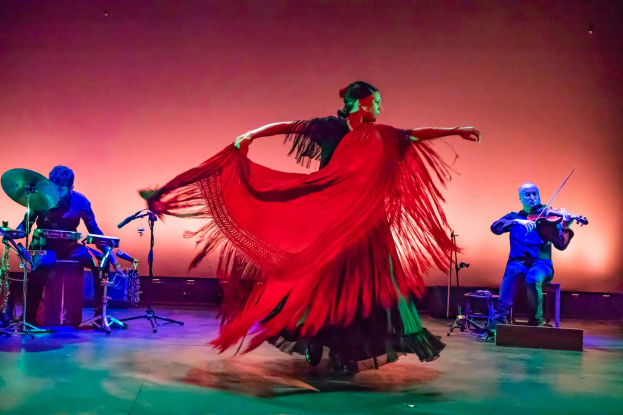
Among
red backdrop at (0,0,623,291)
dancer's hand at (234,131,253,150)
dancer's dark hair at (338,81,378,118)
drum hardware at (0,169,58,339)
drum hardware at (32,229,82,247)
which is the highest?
red backdrop at (0,0,623,291)

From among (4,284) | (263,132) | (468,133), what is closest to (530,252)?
(468,133)

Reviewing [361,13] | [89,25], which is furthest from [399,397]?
[89,25]

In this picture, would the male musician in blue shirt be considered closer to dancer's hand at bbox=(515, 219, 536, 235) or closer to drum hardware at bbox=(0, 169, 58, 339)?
drum hardware at bbox=(0, 169, 58, 339)

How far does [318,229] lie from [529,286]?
2.48 meters

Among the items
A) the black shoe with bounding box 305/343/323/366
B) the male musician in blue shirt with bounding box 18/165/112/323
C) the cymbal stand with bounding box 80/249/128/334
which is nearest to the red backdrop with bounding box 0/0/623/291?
the male musician in blue shirt with bounding box 18/165/112/323

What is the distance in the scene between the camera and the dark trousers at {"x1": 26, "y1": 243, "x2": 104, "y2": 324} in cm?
462

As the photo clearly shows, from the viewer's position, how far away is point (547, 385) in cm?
295

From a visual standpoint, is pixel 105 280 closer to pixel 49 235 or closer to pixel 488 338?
pixel 49 235

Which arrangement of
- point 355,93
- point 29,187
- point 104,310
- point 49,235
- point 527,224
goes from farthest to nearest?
point 104,310 < point 527,224 < point 49,235 < point 29,187 < point 355,93

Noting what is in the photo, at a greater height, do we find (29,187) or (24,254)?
(29,187)

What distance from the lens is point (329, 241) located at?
285cm

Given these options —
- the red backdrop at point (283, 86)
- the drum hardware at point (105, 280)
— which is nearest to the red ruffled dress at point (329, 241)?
the drum hardware at point (105, 280)

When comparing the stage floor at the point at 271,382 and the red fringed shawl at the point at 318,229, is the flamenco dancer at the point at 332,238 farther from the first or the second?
the stage floor at the point at 271,382

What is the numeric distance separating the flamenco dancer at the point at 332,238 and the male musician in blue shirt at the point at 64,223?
2280 mm
